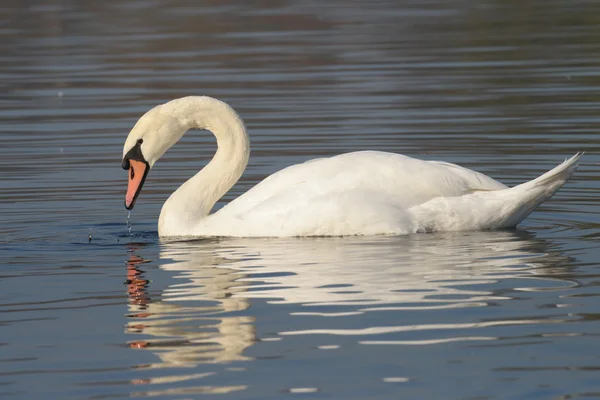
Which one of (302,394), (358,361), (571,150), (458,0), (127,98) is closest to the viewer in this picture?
(302,394)

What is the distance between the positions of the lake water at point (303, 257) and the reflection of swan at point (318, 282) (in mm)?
22

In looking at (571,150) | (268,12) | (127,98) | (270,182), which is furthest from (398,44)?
(270,182)

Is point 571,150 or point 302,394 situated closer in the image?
point 302,394

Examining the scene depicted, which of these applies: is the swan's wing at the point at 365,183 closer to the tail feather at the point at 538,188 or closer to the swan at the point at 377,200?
the swan at the point at 377,200

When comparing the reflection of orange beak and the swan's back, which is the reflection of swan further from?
the reflection of orange beak

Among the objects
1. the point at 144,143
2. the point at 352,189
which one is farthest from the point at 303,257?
the point at 144,143

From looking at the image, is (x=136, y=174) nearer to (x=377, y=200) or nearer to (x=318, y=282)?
(x=377, y=200)

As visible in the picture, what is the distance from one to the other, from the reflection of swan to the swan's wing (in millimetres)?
283

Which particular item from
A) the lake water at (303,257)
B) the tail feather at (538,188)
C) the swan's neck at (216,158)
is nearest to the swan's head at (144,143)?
the swan's neck at (216,158)

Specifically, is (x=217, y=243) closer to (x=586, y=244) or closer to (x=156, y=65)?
(x=586, y=244)

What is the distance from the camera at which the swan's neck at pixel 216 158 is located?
1097 centimetres

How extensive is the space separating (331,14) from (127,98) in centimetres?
1579

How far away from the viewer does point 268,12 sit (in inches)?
1416

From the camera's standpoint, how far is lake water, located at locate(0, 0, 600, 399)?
22.0 ft
